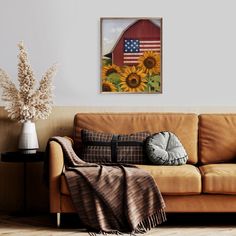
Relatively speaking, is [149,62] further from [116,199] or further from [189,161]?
[116,199]

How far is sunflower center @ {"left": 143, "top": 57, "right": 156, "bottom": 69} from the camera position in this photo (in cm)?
540

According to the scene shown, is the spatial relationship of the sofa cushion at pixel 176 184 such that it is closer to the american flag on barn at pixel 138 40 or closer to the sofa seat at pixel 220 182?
the sofa seat at pixel 220 182

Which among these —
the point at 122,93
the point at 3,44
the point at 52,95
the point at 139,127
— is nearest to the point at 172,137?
the point at 139,127

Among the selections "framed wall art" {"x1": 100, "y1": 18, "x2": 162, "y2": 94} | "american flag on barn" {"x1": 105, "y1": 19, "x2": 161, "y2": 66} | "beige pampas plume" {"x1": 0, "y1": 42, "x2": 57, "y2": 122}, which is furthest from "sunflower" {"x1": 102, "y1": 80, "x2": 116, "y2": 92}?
"beige pampas plume" {"x1": 0, "y1": 42, "x2": 57, "y2": 122}

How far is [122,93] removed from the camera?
5418 mm

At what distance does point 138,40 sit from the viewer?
5.39m

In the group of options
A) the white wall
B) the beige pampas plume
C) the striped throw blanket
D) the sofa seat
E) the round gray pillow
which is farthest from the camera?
the white wall

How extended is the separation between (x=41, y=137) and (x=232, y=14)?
1.92m

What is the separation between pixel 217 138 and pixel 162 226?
947 millimetres

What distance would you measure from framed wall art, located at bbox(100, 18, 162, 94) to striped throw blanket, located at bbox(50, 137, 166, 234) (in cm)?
116

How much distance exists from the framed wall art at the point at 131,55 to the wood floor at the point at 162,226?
1161 millimetres

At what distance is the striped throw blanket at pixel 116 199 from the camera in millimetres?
4309

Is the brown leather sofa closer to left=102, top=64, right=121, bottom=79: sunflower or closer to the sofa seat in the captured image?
the sofa seat

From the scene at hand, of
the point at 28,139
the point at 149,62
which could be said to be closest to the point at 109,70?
the point at 149,62
